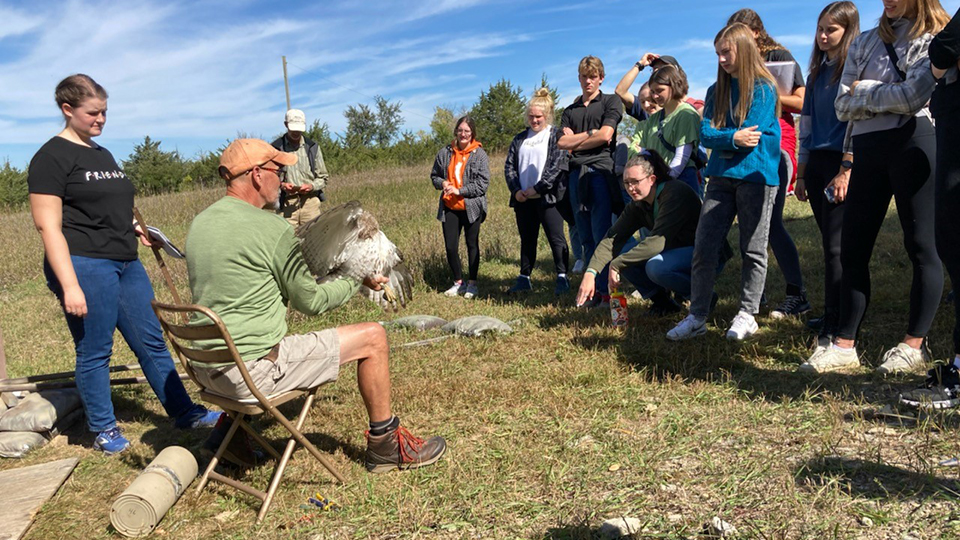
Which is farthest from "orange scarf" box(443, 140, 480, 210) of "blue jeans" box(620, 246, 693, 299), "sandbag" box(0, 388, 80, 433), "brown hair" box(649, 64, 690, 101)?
"sandbag" box(0, 388, 80, 433)

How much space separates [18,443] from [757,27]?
19.3 ft

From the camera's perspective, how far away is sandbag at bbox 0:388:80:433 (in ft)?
14.7

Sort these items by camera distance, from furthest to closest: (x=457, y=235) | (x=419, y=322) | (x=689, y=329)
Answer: (x=457, y=235) → (x=419, y=322) → (x=689, y=329)

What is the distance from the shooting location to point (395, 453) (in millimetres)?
3555

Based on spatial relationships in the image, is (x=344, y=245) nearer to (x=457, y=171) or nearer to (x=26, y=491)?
(x=26, y=491)

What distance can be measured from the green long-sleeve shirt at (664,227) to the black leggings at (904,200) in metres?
1.37

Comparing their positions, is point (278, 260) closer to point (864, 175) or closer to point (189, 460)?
point (189, 460)

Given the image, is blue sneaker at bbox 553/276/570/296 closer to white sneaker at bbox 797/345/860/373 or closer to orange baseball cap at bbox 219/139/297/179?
white sneaker at bbox 797/345/860/373

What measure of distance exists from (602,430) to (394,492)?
1.17m

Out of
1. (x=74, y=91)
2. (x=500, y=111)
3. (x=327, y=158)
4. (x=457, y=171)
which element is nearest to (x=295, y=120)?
(x=457, y=171)

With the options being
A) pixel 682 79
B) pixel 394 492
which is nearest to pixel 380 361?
pixel 394 492

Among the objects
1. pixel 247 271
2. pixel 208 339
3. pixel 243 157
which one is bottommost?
pixel 208 339

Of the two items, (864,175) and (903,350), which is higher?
(864,175)

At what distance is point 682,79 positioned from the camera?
5918 millimetres
